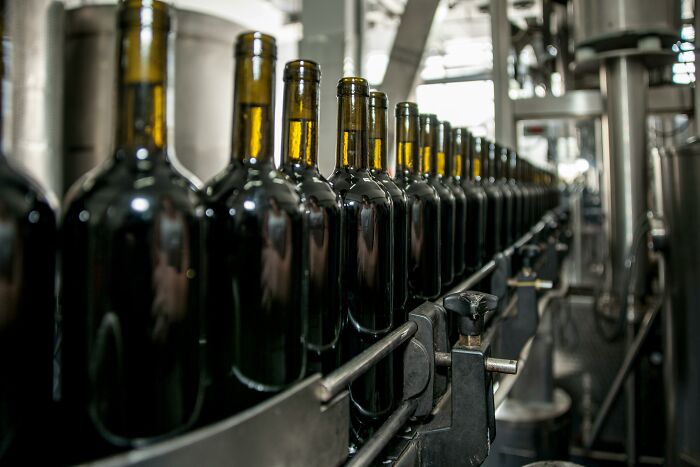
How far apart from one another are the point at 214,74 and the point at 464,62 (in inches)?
311

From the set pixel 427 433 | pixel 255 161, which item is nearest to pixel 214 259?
pixel 255 161

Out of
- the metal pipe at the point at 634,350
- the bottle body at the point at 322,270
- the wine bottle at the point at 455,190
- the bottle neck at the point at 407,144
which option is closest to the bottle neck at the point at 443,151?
the wine bottle at the point at 455,190

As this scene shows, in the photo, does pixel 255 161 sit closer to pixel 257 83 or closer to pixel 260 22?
pixel 257 83

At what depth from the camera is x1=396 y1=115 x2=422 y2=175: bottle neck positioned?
764 mm

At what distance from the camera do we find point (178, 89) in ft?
2.43

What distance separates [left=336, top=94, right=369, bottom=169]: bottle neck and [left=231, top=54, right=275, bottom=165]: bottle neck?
184mm

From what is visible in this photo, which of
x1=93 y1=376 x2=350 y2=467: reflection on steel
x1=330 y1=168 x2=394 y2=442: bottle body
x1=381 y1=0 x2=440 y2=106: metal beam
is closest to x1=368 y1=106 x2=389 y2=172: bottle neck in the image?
x1=330 y1=168 x2=394 y2=442: bottle body

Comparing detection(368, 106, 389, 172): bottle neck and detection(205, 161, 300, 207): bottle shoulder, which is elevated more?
detection(368, 106, 389, 172): bottle neck

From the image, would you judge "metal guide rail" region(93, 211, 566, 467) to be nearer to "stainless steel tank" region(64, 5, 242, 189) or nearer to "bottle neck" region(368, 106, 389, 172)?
"bottle neck" region(368, 106, 389, 172)

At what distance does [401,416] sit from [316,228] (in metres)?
0.22

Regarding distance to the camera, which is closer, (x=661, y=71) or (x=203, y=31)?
(x=203, y=31)

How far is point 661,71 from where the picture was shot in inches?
128

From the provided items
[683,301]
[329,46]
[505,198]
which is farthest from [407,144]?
[683,301]

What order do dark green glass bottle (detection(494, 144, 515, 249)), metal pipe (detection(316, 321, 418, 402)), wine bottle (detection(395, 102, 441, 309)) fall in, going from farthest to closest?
dark green glass bottle (detection(494, 144, 515, 249)) < wine bottle (detection(395, 102, 441, 309)) < metal pipe (detection(316, 321, 418, 402))
